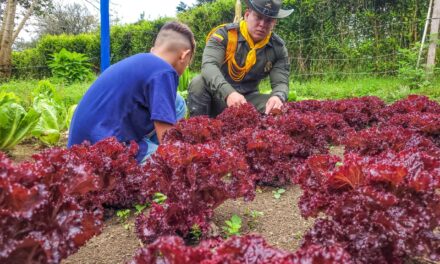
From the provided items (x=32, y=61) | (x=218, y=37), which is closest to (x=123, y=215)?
(x=218, y=37)

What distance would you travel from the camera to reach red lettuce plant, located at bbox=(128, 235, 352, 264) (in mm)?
1170

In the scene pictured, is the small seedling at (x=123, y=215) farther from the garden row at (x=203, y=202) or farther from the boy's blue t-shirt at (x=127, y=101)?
→ the boy's blue t-shirt at (x=127, y=101)

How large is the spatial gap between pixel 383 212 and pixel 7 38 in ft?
52.3

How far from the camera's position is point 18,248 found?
1.40 metres

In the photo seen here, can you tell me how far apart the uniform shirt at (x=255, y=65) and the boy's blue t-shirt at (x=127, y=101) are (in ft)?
6.45

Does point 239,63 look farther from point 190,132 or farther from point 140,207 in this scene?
point 140,207

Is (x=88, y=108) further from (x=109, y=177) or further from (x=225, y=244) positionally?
(x=225, y=244)

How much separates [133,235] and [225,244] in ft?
4.82

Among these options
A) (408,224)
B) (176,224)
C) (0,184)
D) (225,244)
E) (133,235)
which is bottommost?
(133,235)

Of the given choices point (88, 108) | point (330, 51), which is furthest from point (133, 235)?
point (330, 51)

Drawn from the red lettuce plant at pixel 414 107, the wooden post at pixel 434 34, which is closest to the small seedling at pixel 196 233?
the red lettuce plant at pixel 414 107

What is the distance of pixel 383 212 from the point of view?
167 centimetres

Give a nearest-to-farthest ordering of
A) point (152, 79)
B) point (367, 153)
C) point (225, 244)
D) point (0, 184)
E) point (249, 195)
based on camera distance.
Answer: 1. point (225, 244)
2. point (0, 184)
3. point (249, 195)
4. point (367, 153)
5. point (152, 79)

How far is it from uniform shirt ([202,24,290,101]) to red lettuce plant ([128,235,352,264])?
4.34 meters
